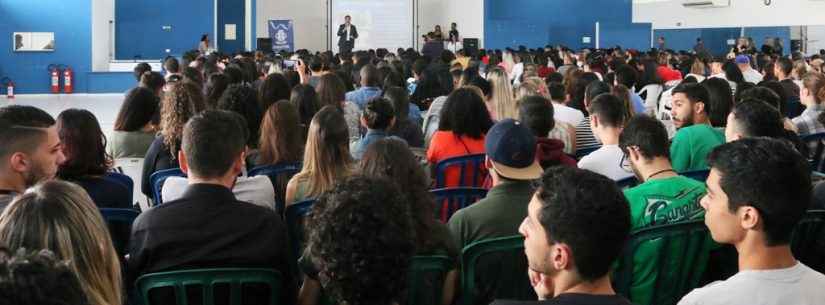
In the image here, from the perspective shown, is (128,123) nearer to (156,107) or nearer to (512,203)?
(156,107)

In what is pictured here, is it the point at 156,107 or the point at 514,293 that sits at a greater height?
the point at 156,107

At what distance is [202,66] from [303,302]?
9607 millimetres

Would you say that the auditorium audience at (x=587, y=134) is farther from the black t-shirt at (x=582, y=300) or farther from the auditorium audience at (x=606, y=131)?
the black t-shirt at (x=582, y=300)

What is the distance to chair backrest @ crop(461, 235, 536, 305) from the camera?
2.99m

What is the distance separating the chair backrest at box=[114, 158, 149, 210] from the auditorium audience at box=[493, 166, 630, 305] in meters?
3.36

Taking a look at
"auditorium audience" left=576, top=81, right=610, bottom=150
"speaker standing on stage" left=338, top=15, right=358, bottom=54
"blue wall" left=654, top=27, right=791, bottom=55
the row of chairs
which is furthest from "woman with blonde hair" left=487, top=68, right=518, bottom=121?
"blue wall" left=654, top=27, right=791, bottom=55

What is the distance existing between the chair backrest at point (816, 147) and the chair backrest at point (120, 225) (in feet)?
14.5

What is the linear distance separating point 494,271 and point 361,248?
1.14 m

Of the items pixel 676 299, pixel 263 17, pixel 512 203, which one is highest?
pixel 263 17

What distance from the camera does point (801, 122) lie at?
6.91 metres

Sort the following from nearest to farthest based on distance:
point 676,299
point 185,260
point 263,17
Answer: point 185,260 < point 676,299 < point 263,17

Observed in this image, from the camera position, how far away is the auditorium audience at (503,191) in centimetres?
331

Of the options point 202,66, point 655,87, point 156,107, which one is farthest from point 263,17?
point 156,107

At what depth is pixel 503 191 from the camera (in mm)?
3396
